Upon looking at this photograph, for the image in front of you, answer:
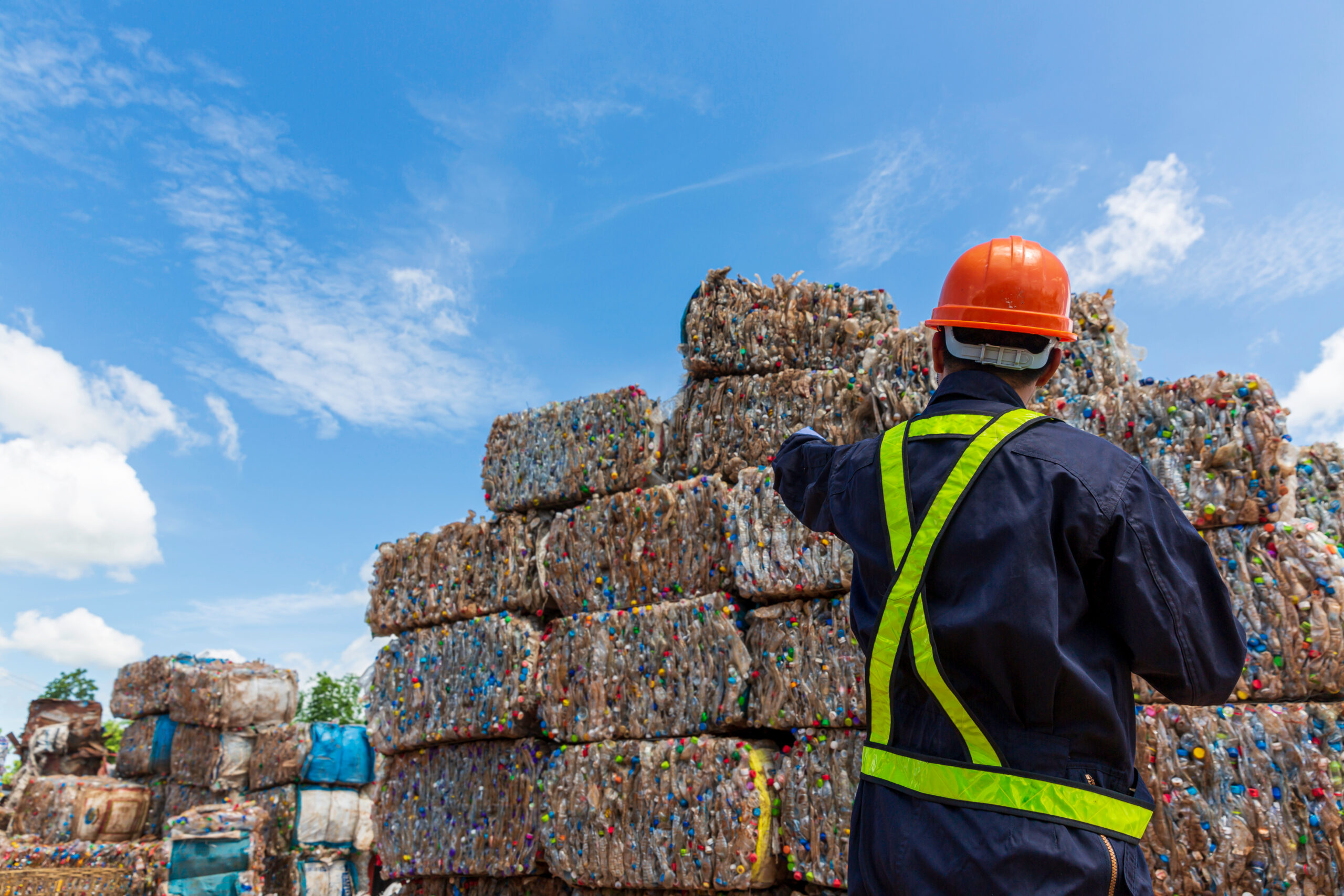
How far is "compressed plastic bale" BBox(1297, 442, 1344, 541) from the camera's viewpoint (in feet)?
10.0

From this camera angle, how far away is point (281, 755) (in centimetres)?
864

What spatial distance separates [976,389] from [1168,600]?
0.58 m

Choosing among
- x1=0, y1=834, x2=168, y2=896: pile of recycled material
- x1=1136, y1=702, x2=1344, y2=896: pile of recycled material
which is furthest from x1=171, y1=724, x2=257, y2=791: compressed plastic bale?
x1=1136, y1=702, x2=1344, y2=896: pile of recycled material

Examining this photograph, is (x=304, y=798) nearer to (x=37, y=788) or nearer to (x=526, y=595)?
(x=37, y=788)

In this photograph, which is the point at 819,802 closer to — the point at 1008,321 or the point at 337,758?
the point at 1008,321

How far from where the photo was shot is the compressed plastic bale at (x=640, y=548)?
12.8 feet

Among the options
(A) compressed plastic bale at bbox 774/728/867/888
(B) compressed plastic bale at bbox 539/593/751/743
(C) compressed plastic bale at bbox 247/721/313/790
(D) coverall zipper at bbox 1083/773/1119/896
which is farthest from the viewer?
(C) compressed plastic bale at bbox 247/721/313/790

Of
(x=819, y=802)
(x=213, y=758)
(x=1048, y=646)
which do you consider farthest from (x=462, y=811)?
(x=213, y=758)

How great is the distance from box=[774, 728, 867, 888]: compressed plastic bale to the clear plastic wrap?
5.33ft

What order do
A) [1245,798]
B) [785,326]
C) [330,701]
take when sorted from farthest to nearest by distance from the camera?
1. [330,701]
2. [785,326]
3. [1245,798]

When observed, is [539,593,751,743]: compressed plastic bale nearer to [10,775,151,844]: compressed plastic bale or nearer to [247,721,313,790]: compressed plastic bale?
[247,721,313,790]: compressed plastic bale

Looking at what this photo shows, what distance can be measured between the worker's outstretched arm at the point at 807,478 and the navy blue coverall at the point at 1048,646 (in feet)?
1.27

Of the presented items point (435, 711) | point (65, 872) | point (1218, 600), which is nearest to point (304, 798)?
point (65, 872)

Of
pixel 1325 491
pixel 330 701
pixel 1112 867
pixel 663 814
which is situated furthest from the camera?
pixel 330 701
